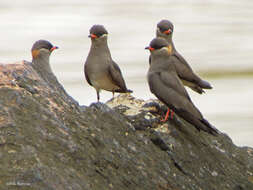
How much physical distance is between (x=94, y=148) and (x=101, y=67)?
5986mm

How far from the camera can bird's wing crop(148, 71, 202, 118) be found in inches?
344

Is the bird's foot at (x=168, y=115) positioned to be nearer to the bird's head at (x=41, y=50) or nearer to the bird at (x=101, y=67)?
the bird at (x=101, y=67)

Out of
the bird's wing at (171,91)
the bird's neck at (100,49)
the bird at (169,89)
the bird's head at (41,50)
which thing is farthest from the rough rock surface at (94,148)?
the bird's head at (41,50)

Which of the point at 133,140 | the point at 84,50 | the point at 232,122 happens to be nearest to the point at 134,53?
the point at 84,50

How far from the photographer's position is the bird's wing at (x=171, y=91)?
28.7ft

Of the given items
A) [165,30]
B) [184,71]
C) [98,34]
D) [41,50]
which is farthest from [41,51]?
Answer: [184,71]

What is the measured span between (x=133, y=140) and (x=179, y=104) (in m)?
2.18

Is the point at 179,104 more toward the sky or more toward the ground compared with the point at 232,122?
more toward the sky

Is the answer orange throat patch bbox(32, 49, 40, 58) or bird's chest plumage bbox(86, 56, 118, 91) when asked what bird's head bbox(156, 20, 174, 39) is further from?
orange throat patch bbox(32, 49, 40, 58)

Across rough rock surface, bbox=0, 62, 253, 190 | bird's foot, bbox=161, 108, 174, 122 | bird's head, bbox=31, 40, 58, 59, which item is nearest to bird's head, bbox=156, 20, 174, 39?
bird's head, bbox=31, 40, 58, 59

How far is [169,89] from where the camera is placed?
925 centimetres

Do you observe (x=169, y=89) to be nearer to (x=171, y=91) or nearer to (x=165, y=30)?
(x=171, y=91)

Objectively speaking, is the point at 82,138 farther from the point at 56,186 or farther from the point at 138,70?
the point at 138,70

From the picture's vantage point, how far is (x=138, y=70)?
981 inches
